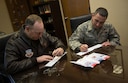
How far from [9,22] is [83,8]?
8.26 feet

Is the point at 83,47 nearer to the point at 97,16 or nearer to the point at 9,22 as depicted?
the point at 97,16

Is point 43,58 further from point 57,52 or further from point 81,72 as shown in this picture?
point 81,72

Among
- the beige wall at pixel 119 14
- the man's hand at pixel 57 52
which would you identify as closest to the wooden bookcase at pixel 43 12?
the beige wall at pixel 119 14

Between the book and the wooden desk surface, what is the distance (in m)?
0.04

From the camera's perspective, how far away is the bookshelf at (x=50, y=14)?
4.66 meters

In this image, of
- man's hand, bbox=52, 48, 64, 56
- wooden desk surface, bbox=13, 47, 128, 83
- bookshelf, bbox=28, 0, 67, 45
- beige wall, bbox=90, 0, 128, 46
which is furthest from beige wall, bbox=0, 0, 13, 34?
wooden desk surface, bbox=13, 47, 128, 83

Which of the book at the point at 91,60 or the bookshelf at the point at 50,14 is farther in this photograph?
the bookshelf at the point at 50,14

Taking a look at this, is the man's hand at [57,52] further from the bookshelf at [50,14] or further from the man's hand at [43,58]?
the bookshelf at [50,14]

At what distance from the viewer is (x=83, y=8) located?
Answer: 14.0ft

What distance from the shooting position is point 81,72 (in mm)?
1520

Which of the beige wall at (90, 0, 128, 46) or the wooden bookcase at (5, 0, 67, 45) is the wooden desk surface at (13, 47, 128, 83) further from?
the wooden bookcase at (5, 0, 67, 45)

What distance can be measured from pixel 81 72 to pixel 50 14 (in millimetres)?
3864

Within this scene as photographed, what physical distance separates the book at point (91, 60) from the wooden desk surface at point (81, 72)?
0.12 feet

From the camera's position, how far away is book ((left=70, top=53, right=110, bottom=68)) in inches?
64.1
